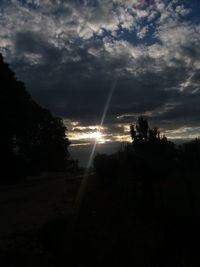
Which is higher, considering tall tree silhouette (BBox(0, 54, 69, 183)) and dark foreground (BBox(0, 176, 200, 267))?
tall tree silhouette (BBox(0, 54, 69, 183))

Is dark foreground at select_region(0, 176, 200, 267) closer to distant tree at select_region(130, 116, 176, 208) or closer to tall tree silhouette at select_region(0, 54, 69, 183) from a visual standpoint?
distant tree at select_region(130, 116, 176, 208)

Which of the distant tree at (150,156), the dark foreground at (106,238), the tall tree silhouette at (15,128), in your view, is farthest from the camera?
the tall tree silhouette at (15,128)

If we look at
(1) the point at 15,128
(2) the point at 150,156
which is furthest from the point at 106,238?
(1) the point at 15,128

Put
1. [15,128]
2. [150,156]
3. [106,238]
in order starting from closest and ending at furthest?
[106,238] < [150,156] < [15,128]

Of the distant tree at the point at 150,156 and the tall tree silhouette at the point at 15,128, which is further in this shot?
the tall tree silhouette at the point at 15,128

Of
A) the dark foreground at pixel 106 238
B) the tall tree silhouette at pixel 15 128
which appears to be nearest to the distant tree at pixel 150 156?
the dark foreground at pixel 106 238

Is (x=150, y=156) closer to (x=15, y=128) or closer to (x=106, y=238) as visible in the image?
(x=106, y=238)

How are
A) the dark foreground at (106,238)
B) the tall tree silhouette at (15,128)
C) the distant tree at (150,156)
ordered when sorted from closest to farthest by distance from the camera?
the dark foreground at (106,238), the distant tree at (150,156), the tall tree silhouette at (15,128)

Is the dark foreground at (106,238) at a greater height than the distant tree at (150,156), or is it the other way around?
the distant tree at (150,156)

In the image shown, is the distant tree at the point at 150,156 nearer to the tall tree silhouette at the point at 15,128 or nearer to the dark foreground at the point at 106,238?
the dark foreground at the point at 106,238

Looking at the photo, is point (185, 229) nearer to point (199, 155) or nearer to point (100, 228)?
point (100, 228)

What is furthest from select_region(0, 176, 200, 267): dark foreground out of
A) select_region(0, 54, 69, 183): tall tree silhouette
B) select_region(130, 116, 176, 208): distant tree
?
select_region(0, 54, 69, 183): tall tree silhouette

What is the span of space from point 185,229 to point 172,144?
9724 millimetres

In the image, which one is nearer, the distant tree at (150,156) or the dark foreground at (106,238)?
the dark foreground at (106,238)
